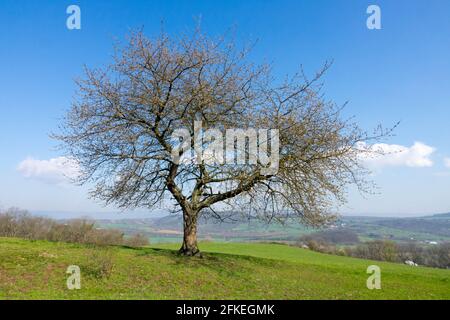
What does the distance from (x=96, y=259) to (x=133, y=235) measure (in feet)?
155

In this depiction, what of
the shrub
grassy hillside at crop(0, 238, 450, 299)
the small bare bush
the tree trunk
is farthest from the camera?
the small bare bush

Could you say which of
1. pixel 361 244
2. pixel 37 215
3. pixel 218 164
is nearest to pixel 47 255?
pixel 218 164

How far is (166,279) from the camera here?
14344mm

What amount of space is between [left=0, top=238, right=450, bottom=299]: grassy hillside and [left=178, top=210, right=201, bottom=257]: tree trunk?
71 centimetres

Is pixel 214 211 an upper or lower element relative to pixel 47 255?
upper

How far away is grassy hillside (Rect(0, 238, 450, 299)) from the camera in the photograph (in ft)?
40.2

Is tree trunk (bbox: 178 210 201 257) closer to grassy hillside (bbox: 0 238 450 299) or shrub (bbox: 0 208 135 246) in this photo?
grassy hillside (bbox: 0 238 450 299)

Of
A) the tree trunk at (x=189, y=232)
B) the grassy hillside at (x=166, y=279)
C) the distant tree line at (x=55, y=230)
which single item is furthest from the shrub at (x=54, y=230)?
the tree trunk at (x=189, y=232)

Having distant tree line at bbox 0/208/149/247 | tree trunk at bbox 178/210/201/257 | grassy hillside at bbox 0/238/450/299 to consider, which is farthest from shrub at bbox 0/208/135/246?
tree trunk at bbox 178/210/201/257

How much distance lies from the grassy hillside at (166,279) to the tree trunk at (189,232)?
0.71 meters

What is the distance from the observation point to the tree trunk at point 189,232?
18641 millimetres

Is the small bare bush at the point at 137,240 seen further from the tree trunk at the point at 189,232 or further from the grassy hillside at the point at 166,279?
the tree trunk at the point at 189,232
